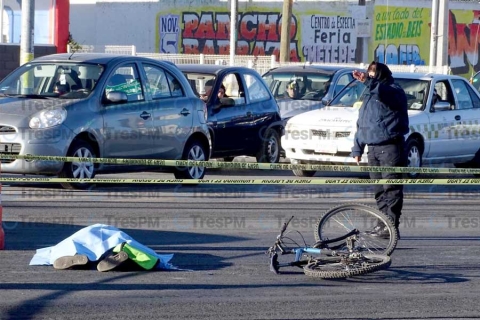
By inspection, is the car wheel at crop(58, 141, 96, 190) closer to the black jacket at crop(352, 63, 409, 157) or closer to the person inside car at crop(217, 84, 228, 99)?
the person inside car at crop(217, 84, 228, 99)

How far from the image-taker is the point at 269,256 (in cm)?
856

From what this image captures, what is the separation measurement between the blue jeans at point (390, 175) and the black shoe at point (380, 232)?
142 centimetres

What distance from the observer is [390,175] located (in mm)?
10039

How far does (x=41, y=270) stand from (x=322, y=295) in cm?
231

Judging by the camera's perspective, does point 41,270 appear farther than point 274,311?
Yes

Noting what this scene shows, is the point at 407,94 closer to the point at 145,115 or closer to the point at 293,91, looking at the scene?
the point at 293,91

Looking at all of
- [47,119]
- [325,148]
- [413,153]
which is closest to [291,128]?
[325,148]

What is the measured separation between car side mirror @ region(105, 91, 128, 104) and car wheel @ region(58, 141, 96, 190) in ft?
2.25

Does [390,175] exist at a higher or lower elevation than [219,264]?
higher

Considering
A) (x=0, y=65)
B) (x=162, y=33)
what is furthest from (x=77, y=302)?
(x=162, y=33)

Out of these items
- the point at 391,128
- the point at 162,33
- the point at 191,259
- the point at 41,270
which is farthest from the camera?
the point at 162,33

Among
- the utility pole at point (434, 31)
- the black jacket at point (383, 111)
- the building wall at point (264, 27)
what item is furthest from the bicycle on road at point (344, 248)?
the building wall at point (264, 27)

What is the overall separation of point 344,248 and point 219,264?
110 centimetres

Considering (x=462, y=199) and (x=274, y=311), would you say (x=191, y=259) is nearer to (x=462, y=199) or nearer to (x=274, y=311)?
(x=274, y=311)
